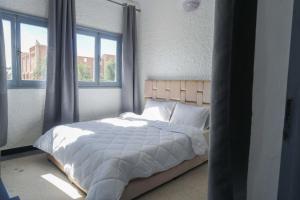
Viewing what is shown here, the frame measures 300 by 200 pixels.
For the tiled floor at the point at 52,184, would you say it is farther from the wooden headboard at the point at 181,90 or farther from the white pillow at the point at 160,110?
the wooden headboard at the point at 181,90

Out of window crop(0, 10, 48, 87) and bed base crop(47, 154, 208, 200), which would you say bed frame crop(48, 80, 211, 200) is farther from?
window crop(0, 10, 48, 87)

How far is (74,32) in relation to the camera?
3.34 metres

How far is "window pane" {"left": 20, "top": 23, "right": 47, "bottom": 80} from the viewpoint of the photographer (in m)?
3.05

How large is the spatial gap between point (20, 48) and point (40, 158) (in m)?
1.64

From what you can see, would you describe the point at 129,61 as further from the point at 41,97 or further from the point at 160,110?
the point at 41,97

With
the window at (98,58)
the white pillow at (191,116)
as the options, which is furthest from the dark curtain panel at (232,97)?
the window at (98,58)

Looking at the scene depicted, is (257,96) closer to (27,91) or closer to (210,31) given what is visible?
(210,31)

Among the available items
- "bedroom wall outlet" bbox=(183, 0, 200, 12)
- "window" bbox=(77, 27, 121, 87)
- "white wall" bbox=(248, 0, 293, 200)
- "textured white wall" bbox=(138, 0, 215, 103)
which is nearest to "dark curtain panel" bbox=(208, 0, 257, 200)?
"white wall" bbox=(248, 0, 293, 200)

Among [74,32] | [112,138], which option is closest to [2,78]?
[74,32]

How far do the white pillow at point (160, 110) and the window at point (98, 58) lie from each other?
105 cm

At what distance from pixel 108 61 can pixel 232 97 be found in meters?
3.78

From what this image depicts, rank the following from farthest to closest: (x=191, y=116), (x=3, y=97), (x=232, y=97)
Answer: (x=191, y=116) < (x=3, y=97) < (x=232, y=97)

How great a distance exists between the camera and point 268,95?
58 centimetres

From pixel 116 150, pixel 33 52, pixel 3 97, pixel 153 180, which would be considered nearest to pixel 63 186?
pixel 116 150
